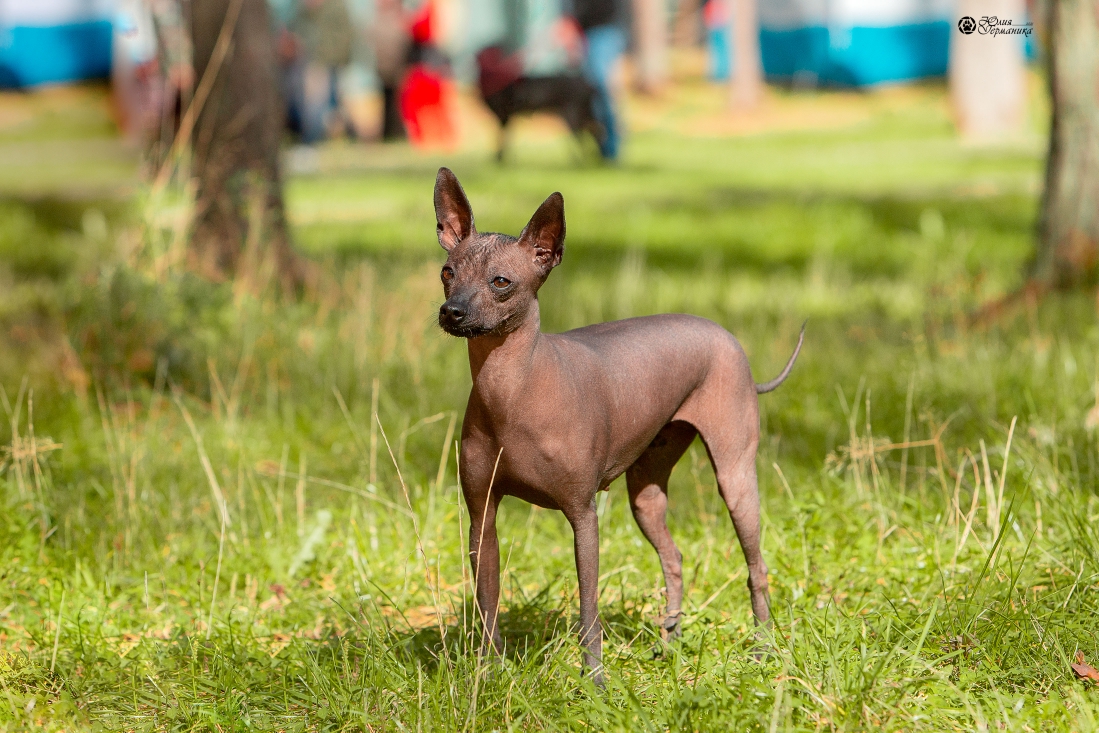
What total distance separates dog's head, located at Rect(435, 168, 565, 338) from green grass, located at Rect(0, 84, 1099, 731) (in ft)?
2.23

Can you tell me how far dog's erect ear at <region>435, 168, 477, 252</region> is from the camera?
10.1 ft

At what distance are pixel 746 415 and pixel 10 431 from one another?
342 centimetres

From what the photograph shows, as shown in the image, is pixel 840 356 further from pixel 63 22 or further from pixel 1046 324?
pixel 63 22

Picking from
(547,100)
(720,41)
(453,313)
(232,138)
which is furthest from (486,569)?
(720,41)

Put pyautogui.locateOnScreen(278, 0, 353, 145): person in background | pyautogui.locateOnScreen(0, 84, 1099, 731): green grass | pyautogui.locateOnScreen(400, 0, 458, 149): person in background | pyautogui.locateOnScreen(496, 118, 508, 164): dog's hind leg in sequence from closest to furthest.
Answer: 1. pyautogui.locateOnScreen(0, 84, 1099, 731): green grass
2. pyautogui.locateOnScreen(496, 118, 508, 164): dog's hind leg
3. pyautogui.locateOnScreen(278, 0, 353, 145): person in background
4. pyautogui.locateOnScreen(400, 0, 458, 149): person in background

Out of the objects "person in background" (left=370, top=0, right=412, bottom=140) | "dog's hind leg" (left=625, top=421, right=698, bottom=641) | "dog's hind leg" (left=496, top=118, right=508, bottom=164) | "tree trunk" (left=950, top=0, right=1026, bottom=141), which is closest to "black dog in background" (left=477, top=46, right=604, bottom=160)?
"dog's hind leg" (left=496, top=118, right=508, bottom=164)

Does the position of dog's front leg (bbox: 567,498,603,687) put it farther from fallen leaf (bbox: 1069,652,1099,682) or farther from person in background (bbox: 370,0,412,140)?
person in background (bbox: 370,0,412,140)

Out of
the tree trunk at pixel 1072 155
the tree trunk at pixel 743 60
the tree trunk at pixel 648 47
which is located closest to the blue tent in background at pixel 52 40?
the tree trunk at pixel 648 47

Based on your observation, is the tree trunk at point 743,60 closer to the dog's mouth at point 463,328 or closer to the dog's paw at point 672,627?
the dog's paw at point 672,627

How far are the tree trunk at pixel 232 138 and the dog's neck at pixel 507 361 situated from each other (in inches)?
175

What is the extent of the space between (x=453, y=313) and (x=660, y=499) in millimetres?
1078

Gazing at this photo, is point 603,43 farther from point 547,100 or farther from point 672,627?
point 672,627

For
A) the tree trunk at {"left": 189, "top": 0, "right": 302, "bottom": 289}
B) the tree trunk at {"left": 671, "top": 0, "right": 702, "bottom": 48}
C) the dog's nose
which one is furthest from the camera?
the tree trunk at {"left": 671, "top": 0, "right": 702, "bottom": 48}

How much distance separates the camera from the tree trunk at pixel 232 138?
725cm
